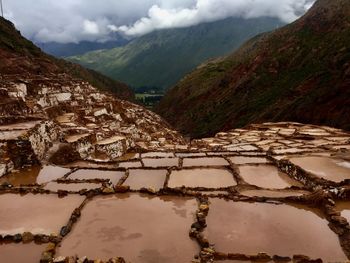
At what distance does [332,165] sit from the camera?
1068 centimetres

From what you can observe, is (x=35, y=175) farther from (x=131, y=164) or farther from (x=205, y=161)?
(x=205, y=161)

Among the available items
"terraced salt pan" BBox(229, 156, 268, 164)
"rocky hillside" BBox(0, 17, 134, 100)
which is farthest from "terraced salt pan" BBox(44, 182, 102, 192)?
"rocky hillside" BBox(0, 17, 134, 100)

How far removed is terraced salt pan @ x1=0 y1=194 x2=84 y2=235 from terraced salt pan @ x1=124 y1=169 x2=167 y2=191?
183cm

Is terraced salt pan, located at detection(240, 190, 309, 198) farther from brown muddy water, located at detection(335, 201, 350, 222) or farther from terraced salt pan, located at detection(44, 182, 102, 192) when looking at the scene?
terraced salt pan, located at detection(44, 182, 102, 192)

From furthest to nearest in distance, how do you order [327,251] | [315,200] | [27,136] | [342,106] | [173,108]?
[173,108] < [342,106] < [27,136] < [315,200] < [327,251]

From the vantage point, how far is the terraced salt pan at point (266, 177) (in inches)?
369

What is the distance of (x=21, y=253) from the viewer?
5.93m

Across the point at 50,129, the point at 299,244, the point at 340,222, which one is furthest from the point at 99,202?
the point at 50,129

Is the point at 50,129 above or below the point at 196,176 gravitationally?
above

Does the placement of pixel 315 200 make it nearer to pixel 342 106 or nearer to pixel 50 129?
pixel 50 129

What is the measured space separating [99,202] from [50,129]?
6288mm

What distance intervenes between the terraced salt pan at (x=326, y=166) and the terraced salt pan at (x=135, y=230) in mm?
4083

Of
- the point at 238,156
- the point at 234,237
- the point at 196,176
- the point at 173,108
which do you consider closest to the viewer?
the point at 234,237

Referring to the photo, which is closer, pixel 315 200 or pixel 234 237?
pixel 234 237
